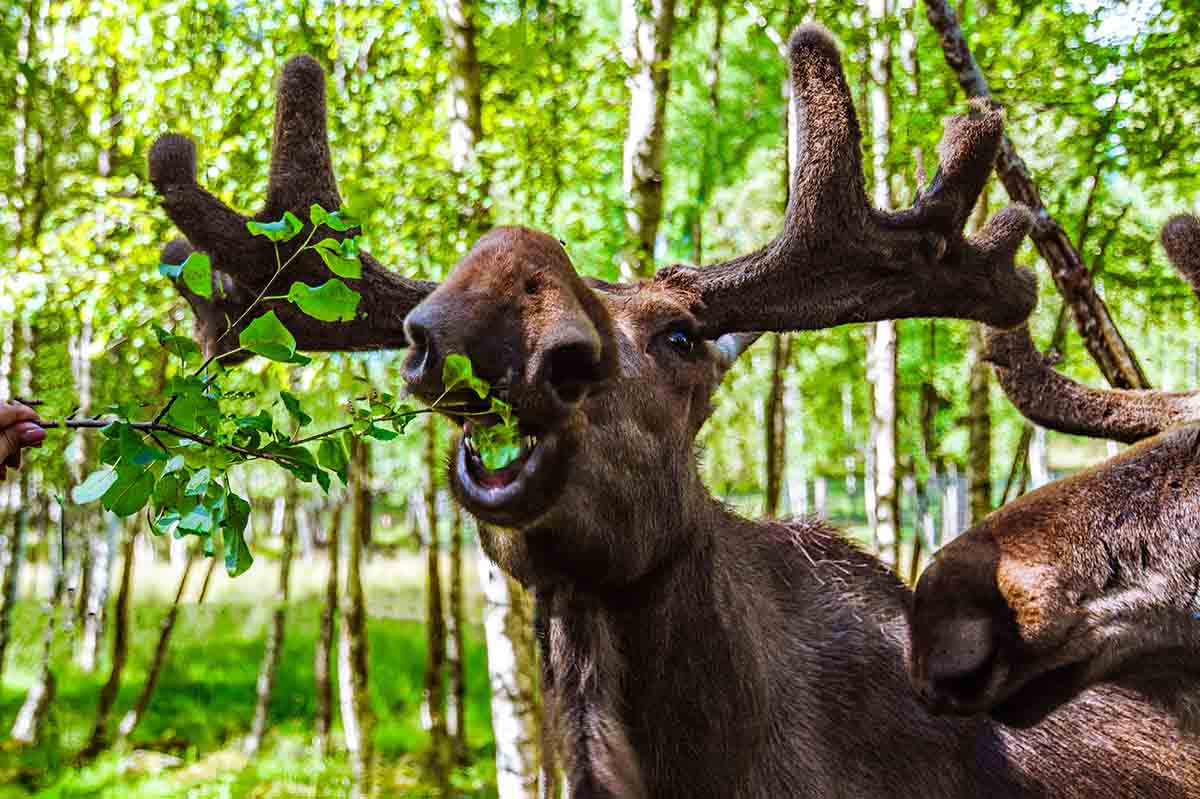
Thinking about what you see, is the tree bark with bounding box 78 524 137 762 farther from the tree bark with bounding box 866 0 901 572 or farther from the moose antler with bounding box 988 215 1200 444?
the moose antler with bounding box 988 215 1200 444

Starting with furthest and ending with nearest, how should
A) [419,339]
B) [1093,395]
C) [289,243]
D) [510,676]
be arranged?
[510,676] < [1093,395] < [289,243] < [419,339]

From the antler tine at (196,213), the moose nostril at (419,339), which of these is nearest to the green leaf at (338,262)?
the moose nostril at (419,339)

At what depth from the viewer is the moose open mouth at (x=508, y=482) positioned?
293cm

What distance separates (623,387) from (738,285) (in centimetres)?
83

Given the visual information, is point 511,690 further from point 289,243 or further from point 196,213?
point 196,213

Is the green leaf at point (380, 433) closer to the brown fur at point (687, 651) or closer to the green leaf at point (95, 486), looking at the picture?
the brown fur at point (687, 651)

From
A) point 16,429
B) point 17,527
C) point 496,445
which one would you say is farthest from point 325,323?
point 17,527

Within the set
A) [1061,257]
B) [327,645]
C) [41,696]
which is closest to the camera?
[1061,257]

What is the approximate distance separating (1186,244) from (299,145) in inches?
137

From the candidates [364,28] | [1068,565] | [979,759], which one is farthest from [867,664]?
[364,28]

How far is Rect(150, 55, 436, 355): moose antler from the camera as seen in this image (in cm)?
401

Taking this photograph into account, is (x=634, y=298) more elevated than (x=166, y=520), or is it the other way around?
(x=634, y=298)

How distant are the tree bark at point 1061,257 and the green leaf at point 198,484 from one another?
16.0 feet

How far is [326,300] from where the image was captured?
251 centimetres
